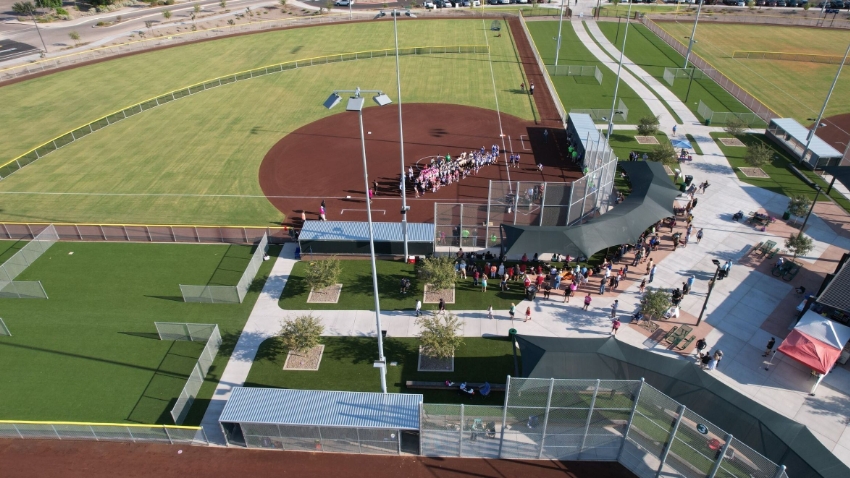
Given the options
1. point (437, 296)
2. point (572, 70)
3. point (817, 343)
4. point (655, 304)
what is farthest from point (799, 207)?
point (572, 70)

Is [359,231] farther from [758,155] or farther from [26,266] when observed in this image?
[758,155]

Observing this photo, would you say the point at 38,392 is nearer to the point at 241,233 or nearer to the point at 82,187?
the point at 241,233

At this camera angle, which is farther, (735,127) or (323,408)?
(735,127)

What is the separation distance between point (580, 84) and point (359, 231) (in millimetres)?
39929

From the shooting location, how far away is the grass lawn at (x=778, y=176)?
4084 cm

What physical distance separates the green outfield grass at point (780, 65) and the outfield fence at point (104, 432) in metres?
60.0

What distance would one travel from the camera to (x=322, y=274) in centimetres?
3080

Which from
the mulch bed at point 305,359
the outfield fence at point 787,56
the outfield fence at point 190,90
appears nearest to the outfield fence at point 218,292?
the mulch bed at point 305,359

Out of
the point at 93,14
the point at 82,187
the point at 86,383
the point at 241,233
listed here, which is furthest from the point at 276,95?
the point at 93,14

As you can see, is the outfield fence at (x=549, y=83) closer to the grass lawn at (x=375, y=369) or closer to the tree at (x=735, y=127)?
the tree at (x=735, y=127)

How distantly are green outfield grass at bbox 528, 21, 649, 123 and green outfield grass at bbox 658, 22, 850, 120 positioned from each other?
14.0 m

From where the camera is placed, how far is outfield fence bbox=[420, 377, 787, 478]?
62.6 feet

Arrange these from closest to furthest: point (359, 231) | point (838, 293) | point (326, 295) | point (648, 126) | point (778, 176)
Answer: point (838, 293)
point (326, 295)
point (359, 231)
point (778, 176)
point (648, 126)

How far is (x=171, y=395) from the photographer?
25469 millimetres
